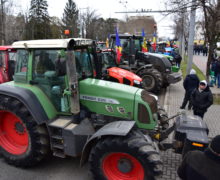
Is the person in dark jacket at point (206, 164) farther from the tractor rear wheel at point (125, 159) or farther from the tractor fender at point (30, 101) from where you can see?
the tractor fender at point (30, 101)

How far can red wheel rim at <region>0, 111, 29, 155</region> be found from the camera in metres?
4.42

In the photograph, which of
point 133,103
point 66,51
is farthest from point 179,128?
point 66,51

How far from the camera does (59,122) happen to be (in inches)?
157

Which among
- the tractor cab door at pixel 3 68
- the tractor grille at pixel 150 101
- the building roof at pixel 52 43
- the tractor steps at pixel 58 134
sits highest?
the building roof at pixel 52 43

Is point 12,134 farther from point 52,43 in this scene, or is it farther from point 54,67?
Result: point 52,43

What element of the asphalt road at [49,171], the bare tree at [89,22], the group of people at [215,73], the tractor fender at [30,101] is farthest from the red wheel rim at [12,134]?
the bare tree at [89,22]

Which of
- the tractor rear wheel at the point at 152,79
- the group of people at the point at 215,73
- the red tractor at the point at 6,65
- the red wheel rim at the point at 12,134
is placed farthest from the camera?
the group of people at the point at 215,73

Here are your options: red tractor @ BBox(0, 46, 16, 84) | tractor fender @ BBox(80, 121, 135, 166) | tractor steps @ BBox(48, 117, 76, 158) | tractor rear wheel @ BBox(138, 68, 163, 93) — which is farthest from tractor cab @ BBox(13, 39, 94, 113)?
tractor rear wheel @ BBox(138, 68, 163, 93)

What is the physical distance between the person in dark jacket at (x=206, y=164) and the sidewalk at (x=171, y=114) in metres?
1.90

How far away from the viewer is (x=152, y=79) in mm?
10000

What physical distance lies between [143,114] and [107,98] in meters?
0.71

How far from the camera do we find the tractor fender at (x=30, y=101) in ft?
12.8

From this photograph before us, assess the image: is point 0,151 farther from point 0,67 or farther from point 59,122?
point 0,67

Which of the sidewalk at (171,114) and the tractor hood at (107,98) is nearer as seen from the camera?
the tractor hood at (107,98)
